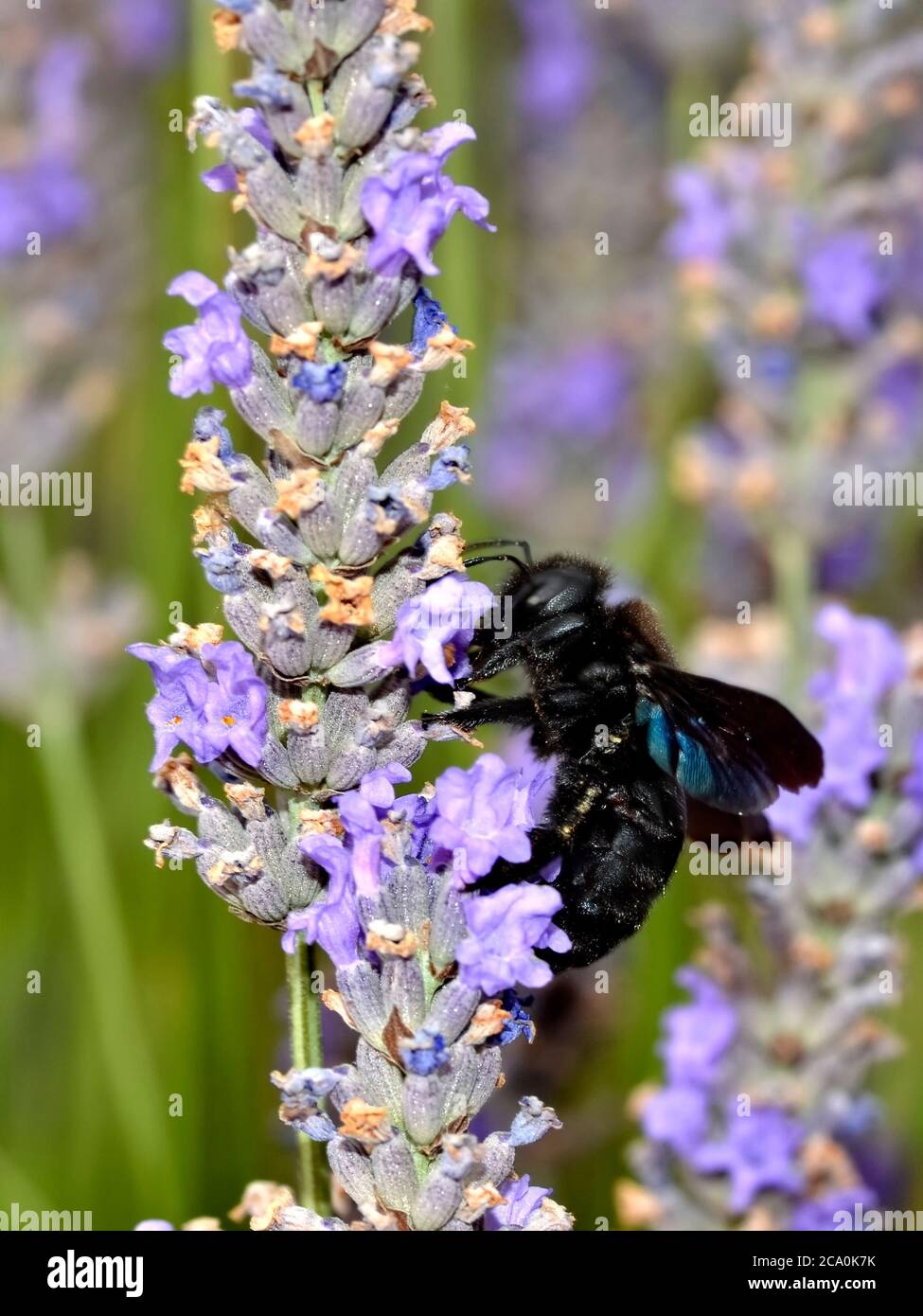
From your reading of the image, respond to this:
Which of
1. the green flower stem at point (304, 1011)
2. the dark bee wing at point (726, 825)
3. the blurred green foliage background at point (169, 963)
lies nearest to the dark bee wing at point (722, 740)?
the dark bee wing at point (726, 825)

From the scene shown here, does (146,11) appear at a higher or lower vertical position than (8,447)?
higher

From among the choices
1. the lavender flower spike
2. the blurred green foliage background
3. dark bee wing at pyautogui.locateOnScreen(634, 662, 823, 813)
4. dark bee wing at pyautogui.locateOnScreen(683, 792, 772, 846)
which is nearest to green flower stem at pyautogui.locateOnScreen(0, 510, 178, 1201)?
the blurred green foliage background

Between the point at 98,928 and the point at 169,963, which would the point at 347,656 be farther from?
the point at 169,963

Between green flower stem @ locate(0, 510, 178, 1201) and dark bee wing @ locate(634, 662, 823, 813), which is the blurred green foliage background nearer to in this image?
green flower stem @ locate(0, 510, 178, 1201)

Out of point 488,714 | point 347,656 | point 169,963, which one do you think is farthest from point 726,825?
point 169,963
